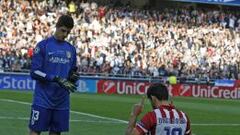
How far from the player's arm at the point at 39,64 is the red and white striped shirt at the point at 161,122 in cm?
236

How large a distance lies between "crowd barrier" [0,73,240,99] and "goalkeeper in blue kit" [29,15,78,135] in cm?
2596

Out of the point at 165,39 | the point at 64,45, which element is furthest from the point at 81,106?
the point at 165,39

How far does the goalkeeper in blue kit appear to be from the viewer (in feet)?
30.5

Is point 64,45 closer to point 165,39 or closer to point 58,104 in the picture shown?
point 58,104

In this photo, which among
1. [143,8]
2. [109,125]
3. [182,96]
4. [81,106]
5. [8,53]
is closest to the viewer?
→ [109,125]

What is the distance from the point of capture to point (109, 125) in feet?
57.9

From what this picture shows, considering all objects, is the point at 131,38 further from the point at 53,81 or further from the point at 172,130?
the point at 172,130

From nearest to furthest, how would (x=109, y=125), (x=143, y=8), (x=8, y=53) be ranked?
(x=109, y=125) < (x=8, y=53) < (x=143, y=8)

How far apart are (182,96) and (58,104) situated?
96.3 ft

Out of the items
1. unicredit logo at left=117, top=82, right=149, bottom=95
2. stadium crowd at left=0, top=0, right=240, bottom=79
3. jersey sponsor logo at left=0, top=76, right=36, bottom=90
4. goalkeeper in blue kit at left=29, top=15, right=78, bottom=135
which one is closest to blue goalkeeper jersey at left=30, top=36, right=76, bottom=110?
goalkeeper in blue kit at left=29, top=15, right=78, bottom=135

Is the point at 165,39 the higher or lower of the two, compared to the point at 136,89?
higher

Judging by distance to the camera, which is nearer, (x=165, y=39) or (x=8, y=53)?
(x=8, y=53)

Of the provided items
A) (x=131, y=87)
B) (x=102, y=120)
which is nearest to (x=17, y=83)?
(x=131, y=87)

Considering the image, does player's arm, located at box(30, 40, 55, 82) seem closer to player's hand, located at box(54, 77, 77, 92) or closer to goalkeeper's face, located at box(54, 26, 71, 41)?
player's hand, located at box(54, 77, 77, 92)
